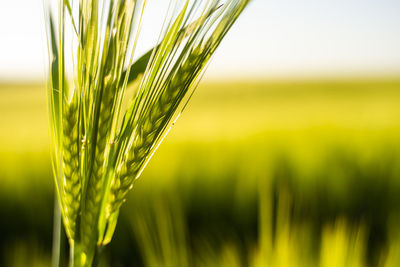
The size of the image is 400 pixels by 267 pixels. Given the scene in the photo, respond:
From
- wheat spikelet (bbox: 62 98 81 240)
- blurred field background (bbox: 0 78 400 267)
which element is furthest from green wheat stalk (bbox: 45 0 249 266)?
blurred field background (bbox: 0 78 400 267)

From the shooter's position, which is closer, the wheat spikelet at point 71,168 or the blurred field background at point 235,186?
the wheat spikelet at point 71,168

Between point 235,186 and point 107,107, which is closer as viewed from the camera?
point 107,107

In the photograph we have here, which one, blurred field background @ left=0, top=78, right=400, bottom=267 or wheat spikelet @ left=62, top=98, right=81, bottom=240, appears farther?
blurred field background @ left=0, top=78, right=400, bottom=267

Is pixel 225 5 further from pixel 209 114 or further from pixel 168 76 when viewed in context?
pixel 209 114

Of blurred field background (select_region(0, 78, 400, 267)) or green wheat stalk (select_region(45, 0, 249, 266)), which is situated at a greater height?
green wheat stalk (select_region(45, 0, 249, 266))

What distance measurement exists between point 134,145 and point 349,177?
3.19 ft

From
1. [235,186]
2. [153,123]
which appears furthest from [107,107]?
[235,186]

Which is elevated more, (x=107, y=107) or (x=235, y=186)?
(x=107, y=107)

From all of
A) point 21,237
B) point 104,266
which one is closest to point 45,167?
point 21,237

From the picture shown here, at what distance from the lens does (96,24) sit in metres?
0.35

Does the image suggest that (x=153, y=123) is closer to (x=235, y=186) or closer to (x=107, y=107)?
(x=107, y=107)

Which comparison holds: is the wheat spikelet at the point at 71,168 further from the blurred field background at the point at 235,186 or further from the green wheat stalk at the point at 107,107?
the blurred field background at the point at 235,186

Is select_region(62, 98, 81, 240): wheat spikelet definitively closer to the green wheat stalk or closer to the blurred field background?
the green wheat stalk

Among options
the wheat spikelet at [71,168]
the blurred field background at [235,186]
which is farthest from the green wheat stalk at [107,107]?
the blurred field background at [235,186]
